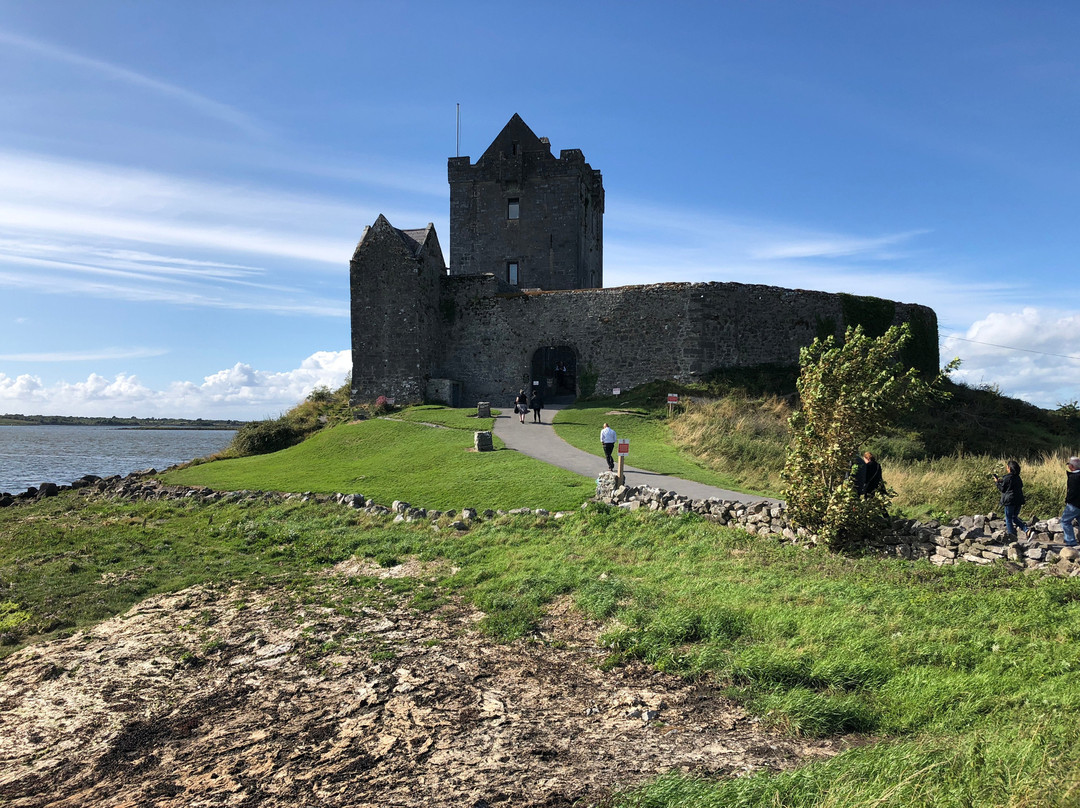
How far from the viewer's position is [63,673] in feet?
31.9

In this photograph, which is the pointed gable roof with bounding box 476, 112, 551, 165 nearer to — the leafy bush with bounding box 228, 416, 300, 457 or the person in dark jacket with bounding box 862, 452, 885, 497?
the leafy bush with bounding box 228, 416, 300, 457

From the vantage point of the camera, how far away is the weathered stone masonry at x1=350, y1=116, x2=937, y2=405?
116ft

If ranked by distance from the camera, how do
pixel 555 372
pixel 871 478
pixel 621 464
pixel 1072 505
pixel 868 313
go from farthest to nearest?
pixel 555 372, pixel 868 313, pixel 621 464, pixel 871 478, pixel 1072 505

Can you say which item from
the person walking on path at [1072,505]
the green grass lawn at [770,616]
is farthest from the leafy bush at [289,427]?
the person walking on path at [1072,505]

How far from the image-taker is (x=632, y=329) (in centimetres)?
3638

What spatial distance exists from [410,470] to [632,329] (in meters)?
17.4

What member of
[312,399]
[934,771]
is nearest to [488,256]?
[312,399]

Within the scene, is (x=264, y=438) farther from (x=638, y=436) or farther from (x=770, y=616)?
(x=770, y=616)

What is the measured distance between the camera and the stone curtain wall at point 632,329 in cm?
3522

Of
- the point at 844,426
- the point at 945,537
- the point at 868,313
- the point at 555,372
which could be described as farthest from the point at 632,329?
the point at 945,537

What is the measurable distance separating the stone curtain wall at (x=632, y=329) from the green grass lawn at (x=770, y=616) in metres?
21.1

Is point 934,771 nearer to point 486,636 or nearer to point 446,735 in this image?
point 446,735

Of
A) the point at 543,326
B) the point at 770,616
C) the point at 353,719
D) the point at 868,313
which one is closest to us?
the point at 353,719

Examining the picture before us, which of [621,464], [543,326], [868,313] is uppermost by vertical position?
[868,313]
